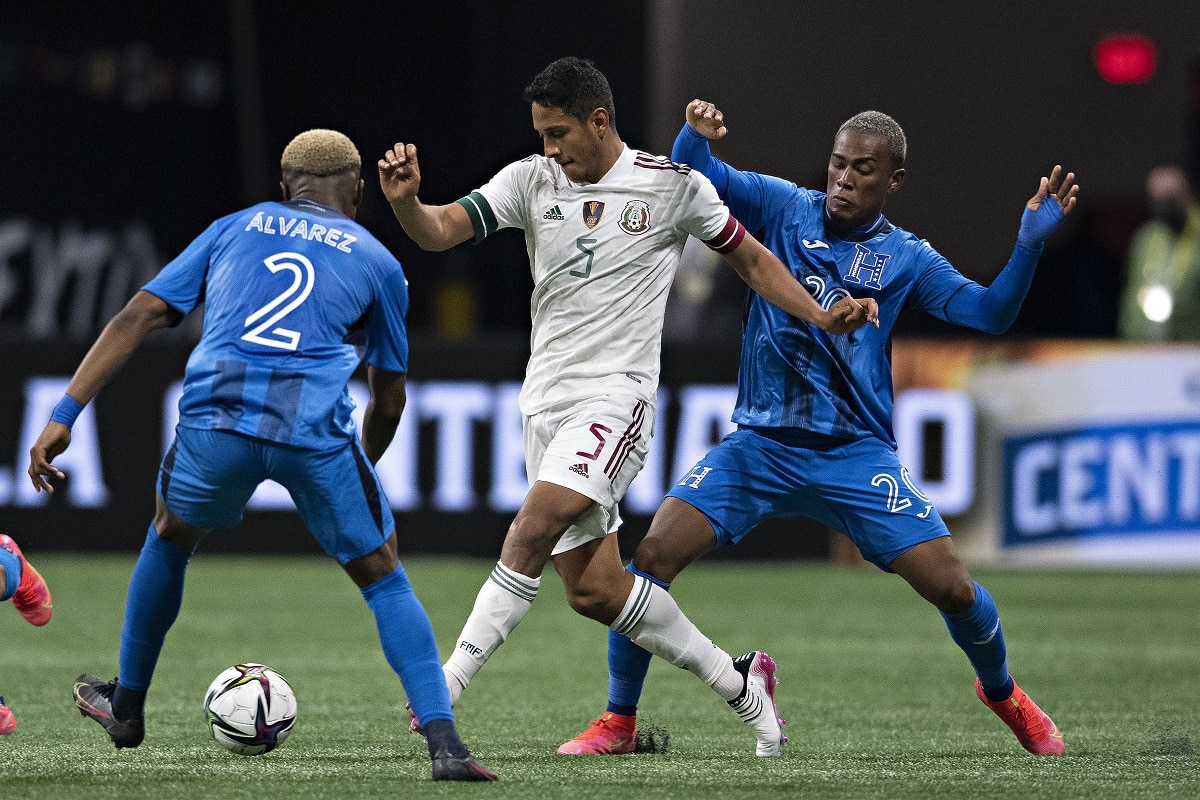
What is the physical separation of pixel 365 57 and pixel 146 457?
23.7 feet

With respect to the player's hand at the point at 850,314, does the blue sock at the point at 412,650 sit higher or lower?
lower

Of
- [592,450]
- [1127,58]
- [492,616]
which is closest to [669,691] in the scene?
[492,616]

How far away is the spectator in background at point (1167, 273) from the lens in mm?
13008

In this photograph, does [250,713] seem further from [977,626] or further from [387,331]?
[977,626]

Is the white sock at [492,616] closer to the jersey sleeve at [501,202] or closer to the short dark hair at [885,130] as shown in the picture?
the jersey sleeve at [501,202]

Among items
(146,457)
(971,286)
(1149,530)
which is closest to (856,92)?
(1149,530)

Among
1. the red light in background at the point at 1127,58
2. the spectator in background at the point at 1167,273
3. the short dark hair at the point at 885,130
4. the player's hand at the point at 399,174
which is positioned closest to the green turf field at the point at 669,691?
the player's hand at the point at 399,174

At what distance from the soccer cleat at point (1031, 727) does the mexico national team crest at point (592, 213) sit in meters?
2.04

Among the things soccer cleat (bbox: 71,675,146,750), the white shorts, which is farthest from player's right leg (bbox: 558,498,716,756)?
soccer cleat (bbox: 71,675,146,750)

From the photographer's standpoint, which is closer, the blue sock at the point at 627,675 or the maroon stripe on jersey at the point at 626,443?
the maroon stripe on jersey at the point at 626,443

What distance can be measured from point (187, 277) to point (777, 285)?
177 centimetres

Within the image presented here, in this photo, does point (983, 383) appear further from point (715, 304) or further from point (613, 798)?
point (613, 798)

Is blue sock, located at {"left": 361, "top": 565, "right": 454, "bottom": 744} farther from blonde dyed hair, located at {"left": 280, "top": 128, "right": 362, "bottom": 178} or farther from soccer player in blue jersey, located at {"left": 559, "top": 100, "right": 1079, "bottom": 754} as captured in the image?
blonde dyed hair, located at {"left": 280, "top": 128, "right": 362, "bottom": 178}

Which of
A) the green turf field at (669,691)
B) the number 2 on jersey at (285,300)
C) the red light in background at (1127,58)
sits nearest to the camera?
the number 2 on jersey at (285,300)
